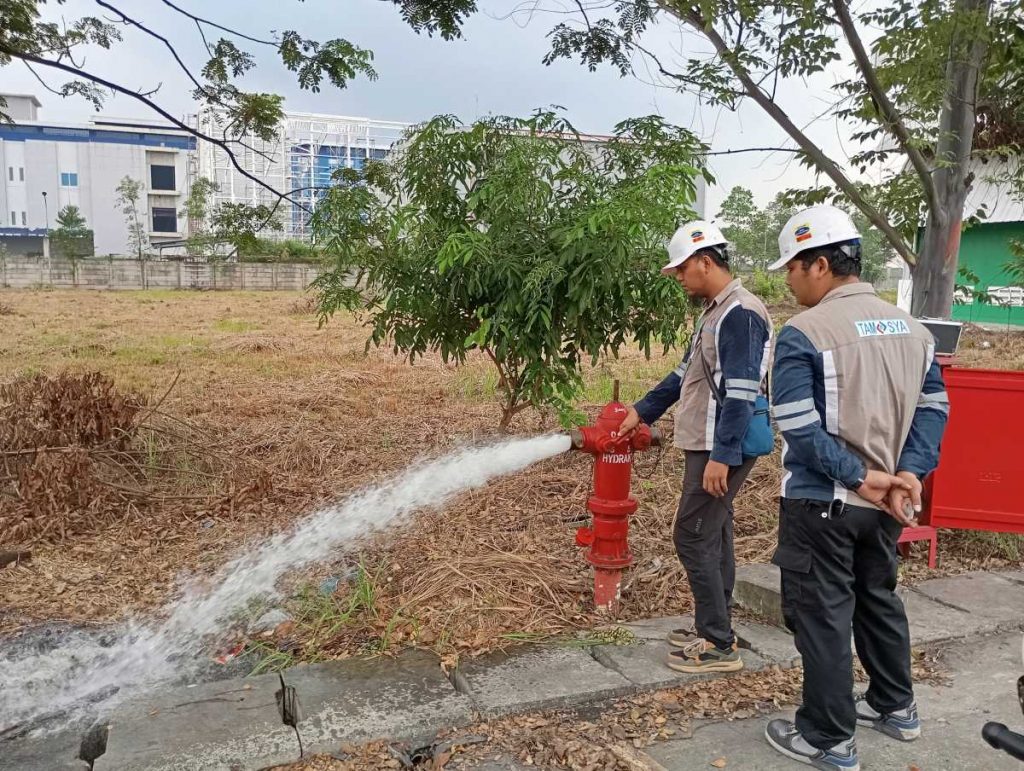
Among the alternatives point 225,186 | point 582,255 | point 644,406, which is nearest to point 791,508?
point 644,406

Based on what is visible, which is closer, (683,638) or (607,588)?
(683,638)

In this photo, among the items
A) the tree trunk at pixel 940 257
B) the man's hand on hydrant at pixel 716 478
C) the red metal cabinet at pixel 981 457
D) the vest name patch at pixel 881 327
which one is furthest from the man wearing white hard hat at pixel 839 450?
the tree trunk at pixel 940 257

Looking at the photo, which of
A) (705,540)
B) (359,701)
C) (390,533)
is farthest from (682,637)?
(390,533)

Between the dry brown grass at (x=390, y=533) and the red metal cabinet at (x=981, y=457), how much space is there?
107cm

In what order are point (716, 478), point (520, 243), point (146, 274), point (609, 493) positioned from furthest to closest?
point (146, 274)
point (520, 243)
point (609, 493)
point (716, 478)

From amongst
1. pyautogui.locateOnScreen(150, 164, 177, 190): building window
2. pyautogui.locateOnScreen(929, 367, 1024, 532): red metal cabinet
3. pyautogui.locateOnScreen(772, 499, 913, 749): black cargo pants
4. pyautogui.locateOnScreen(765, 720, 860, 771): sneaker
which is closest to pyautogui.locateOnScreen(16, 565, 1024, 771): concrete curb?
pyautogui.locateOnScreen(765, 720, 860, 771): sneaker

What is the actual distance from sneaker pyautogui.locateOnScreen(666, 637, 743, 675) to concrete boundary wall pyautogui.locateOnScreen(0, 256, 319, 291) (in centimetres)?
3500

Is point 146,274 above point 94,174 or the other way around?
the other way around

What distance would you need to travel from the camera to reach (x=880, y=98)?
5.31 m

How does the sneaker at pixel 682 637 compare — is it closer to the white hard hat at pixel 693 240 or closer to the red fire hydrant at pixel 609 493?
the red fire hydrant at pixel 609 493

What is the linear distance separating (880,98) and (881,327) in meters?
3.49

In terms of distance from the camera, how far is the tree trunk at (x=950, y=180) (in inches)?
208

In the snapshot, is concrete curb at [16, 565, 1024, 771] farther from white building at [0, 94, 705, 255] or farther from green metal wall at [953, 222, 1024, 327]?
white building at [0, 94, 705, 255]

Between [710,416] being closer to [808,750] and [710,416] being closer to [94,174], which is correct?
[808,750]
